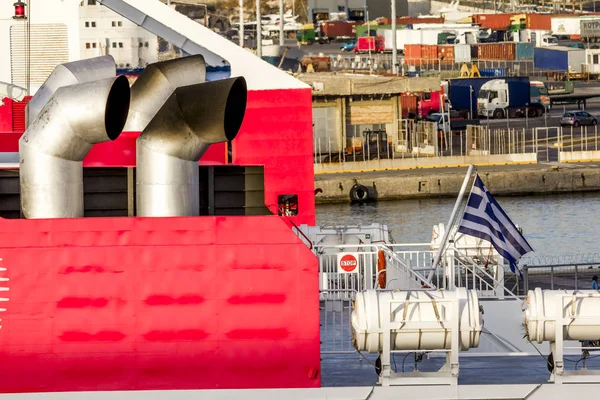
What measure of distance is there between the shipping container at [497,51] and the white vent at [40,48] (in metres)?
102

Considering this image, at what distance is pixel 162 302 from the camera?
44.1 feet

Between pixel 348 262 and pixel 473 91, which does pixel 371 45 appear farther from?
pixel 348 262

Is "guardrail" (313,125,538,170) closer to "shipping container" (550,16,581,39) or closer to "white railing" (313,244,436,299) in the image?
"white railing" (313,244,436,299)

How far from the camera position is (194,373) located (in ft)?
44.4

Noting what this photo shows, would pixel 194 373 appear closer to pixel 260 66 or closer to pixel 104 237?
pixel 104 237

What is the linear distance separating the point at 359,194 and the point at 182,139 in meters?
40.6

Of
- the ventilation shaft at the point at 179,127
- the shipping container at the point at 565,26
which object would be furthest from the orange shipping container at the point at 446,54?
the ventilation shaft at the point at 179,127

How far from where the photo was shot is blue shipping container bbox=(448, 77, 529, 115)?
8231 cm

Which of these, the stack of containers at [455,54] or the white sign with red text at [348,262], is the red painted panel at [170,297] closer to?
the white sign with red text at [348,262]

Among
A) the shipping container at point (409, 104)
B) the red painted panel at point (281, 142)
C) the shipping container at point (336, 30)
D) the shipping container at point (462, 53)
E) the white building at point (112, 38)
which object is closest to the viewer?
the red painted panel at point (281, 142)

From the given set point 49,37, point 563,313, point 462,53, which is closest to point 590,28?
point 462,53

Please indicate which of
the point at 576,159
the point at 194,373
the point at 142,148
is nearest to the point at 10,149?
the point at 142,148

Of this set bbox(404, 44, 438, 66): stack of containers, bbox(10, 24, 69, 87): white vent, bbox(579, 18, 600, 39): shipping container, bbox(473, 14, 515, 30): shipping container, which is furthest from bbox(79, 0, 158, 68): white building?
bbox(473, 14, 515, 30): shipping container

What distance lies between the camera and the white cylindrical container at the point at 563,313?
1277 cm
